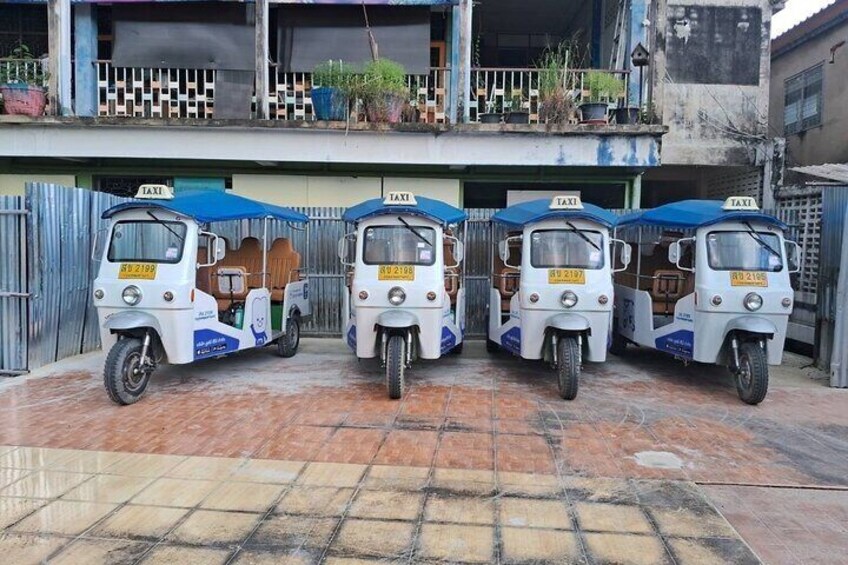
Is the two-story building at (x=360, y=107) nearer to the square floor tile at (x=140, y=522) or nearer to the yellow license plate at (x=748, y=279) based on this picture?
the yellow license plate at (x=748, y=279)

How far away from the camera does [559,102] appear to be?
33.7 feet

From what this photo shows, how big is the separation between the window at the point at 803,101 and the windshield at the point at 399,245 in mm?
11347

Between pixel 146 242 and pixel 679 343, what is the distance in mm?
6143

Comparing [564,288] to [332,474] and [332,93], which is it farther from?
[332,93]

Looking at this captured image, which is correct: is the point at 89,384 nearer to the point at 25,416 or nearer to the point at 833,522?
the point at 25,416

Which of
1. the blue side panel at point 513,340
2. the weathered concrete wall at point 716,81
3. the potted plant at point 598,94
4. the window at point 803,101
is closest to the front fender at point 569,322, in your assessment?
the blue side panel at point 513,340

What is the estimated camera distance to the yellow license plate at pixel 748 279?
6723 millimetres

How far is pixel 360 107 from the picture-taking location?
33.8ft

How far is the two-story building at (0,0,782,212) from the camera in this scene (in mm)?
10273

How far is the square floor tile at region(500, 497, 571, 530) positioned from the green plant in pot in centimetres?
745

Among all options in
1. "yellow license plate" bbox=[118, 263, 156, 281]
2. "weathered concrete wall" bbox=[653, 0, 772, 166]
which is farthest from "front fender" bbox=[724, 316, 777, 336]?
"weathered concrete wall" bbox=[653, 0, 772, 166]

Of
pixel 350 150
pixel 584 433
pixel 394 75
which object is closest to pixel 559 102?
pixel 394 75

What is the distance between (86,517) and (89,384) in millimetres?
3508

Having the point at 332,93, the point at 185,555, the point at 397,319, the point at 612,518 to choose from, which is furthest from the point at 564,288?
the point at 332,93
